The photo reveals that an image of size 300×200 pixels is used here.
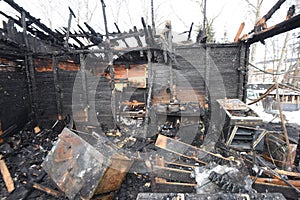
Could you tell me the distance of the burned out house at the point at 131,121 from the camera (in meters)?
3.38

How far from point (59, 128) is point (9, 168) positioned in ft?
8.88

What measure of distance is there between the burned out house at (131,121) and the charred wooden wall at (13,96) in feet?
0.13

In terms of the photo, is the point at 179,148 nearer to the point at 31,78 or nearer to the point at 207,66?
the point at 207,66

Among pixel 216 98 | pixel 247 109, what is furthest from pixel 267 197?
pixel 216 98

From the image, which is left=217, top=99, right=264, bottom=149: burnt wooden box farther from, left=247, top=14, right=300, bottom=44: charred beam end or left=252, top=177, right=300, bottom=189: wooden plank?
left=247, top=14, right=300, bottom=44: charred beam end

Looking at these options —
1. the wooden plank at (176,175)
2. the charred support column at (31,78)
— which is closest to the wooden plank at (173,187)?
the wooden plank at (176,175)

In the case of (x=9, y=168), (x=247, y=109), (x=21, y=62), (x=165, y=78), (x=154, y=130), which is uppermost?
(x=21, y=62)

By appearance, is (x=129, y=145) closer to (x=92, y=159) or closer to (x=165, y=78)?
(x=92, y=159)

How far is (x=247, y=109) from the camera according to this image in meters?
5.72

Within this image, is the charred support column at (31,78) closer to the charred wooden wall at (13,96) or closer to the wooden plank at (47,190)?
the charred wooden wall at (13,96)

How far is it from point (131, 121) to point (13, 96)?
16.2 ft

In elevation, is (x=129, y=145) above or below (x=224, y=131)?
below

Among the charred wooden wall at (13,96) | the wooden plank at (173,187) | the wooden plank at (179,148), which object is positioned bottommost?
the wooden plank at (173,187)

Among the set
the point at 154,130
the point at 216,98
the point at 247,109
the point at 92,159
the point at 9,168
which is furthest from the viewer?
the point at 216,98
